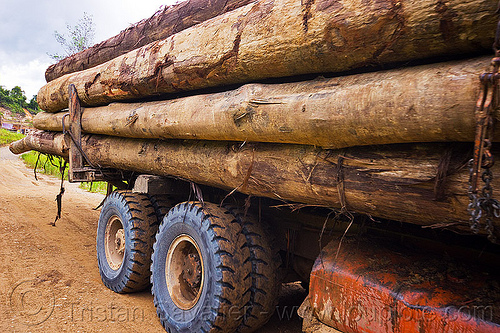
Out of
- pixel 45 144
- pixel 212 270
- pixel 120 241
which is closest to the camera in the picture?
pixel 212 270

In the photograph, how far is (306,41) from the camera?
220 centimetres

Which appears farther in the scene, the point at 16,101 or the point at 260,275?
the point at 16,101

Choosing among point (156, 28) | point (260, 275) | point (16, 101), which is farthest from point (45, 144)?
point (16, 101)

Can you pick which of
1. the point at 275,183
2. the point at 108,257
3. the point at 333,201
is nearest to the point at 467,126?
the point at 333,201

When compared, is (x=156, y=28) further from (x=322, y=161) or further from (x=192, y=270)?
(x=322, y=161)

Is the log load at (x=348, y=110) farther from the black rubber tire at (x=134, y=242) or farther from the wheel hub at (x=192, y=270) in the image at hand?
the black rubber tire at (x=134, y=242)

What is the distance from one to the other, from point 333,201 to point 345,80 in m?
0.69

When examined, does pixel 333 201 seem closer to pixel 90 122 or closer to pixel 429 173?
pixel 429 173

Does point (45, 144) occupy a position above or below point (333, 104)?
below

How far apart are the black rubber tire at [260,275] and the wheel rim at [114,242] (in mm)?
1822

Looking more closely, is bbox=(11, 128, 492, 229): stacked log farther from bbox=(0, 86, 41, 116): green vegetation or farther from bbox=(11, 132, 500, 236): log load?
bbox=(0, 86, 41, 116): green vegetation

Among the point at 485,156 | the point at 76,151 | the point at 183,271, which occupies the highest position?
the point at 485,156

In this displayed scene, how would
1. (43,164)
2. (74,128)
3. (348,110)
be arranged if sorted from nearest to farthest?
1. (348,110)
2. (74,128)
3. (43,164)

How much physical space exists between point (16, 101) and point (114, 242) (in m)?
65.2
